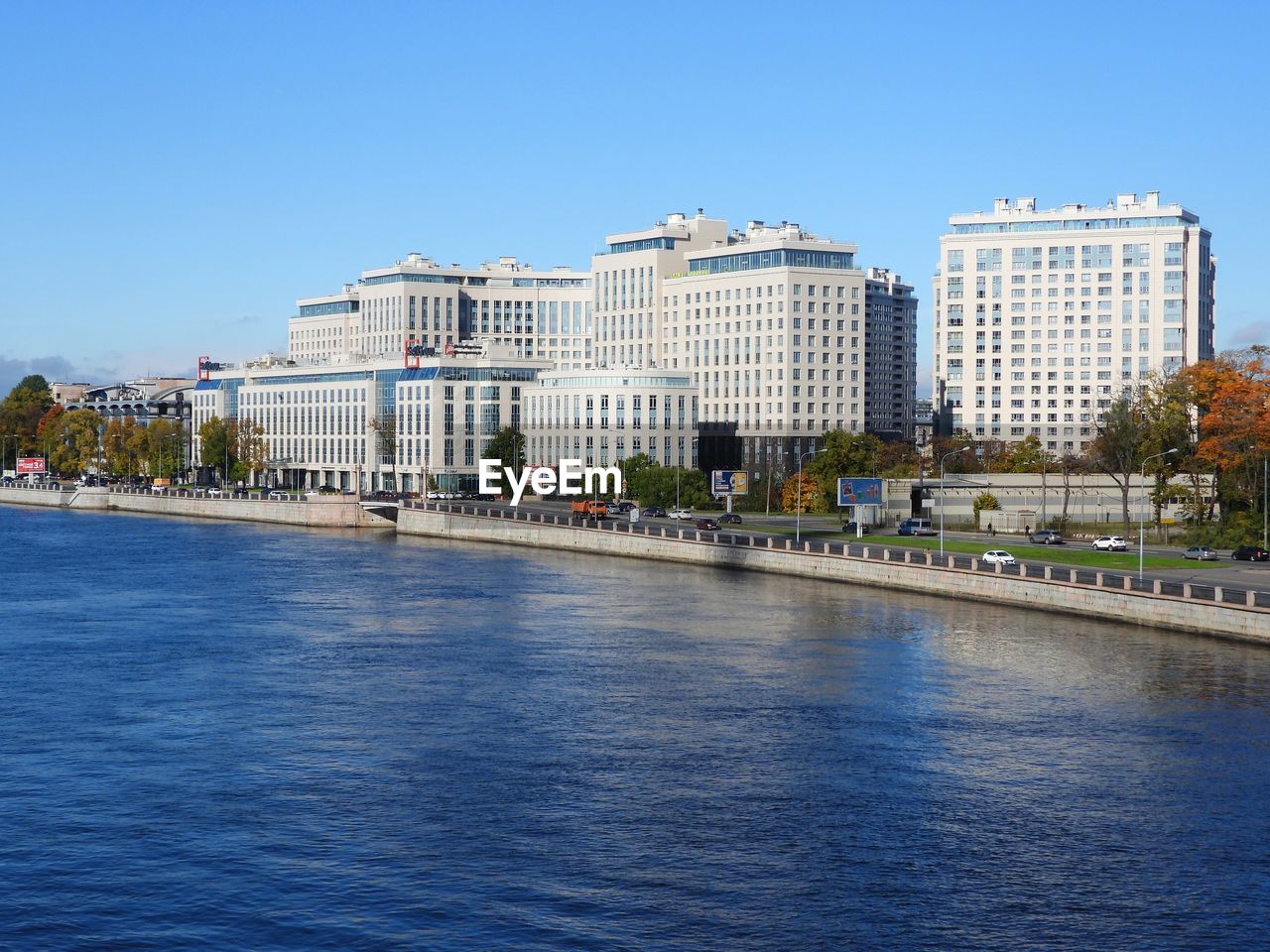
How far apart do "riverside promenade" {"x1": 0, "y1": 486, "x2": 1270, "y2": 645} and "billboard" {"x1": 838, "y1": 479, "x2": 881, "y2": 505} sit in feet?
30.6

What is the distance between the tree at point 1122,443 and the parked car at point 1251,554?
21.7 metres

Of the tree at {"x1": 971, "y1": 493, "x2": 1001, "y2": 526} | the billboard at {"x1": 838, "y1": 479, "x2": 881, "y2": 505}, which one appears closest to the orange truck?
the billboard at {"x1": 838, "y1": 479, "x2": 881, "y2": 505}

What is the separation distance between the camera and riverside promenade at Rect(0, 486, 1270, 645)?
269 feet

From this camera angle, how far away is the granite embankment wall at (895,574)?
81.2 meters

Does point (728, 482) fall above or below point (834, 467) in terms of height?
below

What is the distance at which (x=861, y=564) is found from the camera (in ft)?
357

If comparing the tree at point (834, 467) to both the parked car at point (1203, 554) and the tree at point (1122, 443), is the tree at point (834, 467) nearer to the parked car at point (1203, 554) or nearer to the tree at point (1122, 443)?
the tree at point (1122, 443)

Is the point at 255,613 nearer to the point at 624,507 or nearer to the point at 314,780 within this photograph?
the point at 314,780

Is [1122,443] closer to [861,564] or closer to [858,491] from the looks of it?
[858,491]

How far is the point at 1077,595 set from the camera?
89.9m

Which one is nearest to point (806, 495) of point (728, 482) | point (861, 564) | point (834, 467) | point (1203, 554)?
point (834, 467)

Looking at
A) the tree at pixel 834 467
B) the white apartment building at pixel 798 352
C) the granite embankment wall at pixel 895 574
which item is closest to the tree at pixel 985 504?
the tree at pixel 834 467

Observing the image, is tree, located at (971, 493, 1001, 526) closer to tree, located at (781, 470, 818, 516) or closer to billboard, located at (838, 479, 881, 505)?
billboard, located at (838, 479, 881, 505)

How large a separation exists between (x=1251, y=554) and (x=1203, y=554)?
11.1ft
